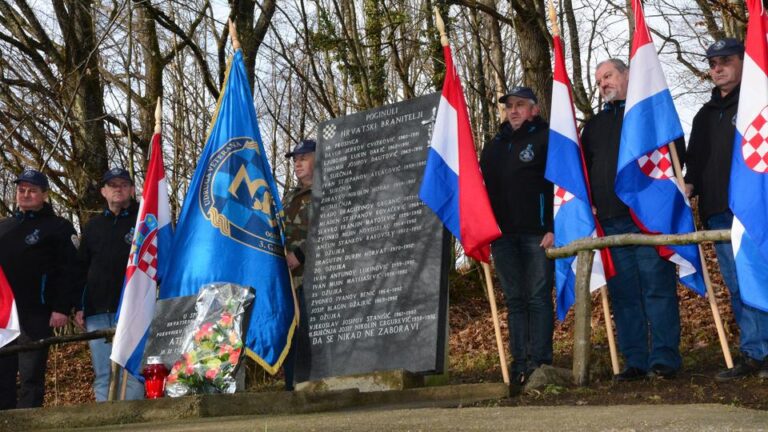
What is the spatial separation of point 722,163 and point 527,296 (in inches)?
61.1

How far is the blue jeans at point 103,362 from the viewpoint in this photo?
802cm

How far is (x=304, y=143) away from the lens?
848 centimetres

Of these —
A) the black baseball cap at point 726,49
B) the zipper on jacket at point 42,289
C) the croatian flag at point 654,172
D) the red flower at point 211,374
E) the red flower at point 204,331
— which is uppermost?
the black baseball cap at point 726,49

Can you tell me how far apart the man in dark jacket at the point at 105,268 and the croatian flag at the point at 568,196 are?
11.0ft

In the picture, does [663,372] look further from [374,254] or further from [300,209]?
[300,209]

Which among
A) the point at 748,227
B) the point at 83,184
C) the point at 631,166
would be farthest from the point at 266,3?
the point at 748,227

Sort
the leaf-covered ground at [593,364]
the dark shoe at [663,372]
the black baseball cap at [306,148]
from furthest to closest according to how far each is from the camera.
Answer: the black baseball cap at [306,148]
the dark shoe at [663,372]
the leaf-covered ground at [593,364]

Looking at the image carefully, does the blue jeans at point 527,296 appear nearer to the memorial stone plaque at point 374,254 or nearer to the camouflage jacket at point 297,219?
the memorial stone plaque at point 374,254

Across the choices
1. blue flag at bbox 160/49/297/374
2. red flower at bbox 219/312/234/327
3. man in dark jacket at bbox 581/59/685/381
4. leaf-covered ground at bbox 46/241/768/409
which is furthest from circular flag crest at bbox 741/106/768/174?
blue flag at bbox 160/49/297/374

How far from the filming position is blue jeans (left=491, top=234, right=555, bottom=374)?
7.04 m

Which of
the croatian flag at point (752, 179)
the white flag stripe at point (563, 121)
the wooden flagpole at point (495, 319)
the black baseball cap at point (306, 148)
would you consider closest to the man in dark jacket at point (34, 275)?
the black baseball cap at point (306, 148)

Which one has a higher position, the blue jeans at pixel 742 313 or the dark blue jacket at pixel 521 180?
the dark blue jacket at pixel 521 180

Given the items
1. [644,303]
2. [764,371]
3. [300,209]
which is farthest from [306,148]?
[764,371]

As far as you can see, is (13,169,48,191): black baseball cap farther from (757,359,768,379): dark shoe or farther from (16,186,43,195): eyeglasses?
(757,359,768,379): dark shoe
